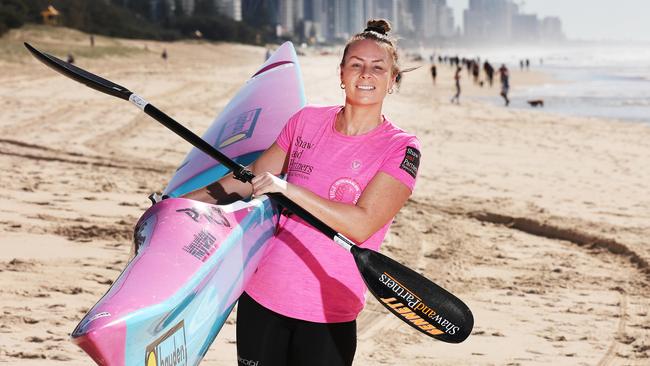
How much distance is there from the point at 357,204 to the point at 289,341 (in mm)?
425

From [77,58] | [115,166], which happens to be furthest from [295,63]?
[77,58]

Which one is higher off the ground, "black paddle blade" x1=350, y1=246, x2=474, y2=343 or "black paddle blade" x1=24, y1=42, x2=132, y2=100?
"black paddle blade" x1=24, y1=42, x2=132, y2=100

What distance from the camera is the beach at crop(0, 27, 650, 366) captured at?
3990mm

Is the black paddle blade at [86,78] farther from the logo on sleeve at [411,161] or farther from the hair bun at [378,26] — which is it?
the logo on sleeve at [411,161]

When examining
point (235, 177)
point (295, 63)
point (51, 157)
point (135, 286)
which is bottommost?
point (51, 157)

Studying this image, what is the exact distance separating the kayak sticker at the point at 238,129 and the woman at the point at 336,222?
127cm

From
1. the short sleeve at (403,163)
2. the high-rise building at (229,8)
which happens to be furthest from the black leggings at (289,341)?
the high-rise building at (229,8)

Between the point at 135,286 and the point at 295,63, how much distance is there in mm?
2226

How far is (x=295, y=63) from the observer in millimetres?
3941

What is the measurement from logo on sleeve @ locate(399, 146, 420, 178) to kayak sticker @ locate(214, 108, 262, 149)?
4.63ft

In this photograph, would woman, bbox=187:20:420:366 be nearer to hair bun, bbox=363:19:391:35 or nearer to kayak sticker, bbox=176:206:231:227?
hair bun, bbox=363:19:391:35

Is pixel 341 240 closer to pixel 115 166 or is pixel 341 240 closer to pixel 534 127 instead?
pixel 115 166

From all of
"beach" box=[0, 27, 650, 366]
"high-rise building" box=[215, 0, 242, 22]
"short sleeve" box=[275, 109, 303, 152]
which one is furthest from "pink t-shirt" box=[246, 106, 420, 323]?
"high-rise building" box=[215, 0, 242, 22]

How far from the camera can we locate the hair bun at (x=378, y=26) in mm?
2092
